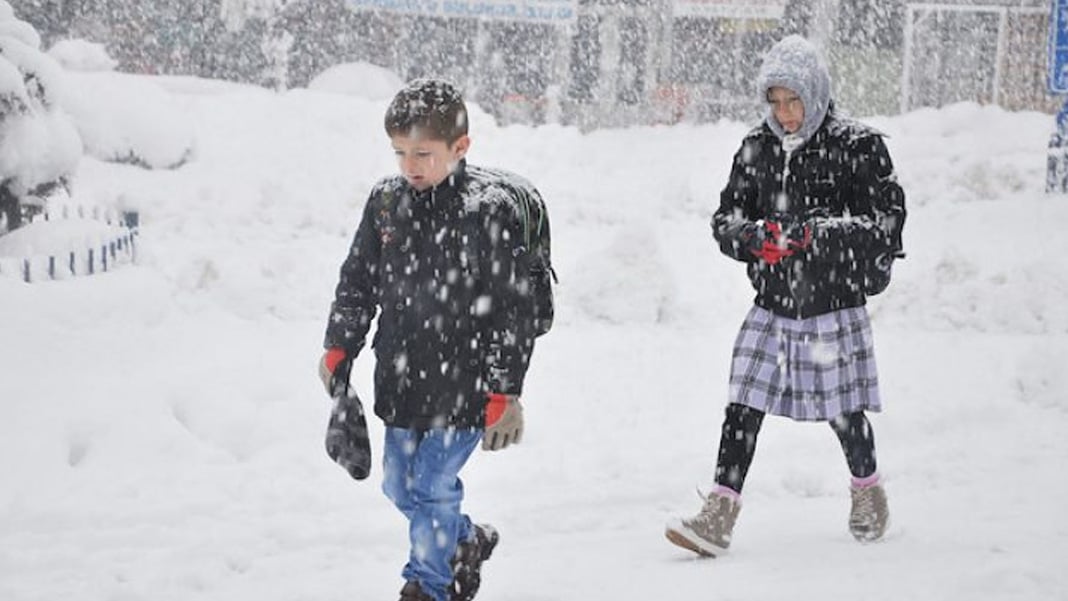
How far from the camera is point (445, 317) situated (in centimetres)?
356

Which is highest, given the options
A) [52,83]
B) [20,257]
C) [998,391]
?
[52,83]

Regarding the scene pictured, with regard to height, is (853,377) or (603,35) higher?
(603,35)

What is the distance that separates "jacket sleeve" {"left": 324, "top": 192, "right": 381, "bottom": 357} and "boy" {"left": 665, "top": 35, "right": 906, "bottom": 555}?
1.28m

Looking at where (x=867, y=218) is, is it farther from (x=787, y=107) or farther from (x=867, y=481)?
(x=867, y=481)

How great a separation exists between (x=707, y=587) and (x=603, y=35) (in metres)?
22.8

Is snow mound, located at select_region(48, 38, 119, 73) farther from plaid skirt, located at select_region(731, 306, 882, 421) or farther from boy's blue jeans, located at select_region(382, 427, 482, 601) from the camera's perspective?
boy's blue jeans, located at select_region(382, 427, 482, 601)

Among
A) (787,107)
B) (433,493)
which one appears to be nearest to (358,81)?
(787,107)

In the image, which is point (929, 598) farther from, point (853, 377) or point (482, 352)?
point (482, 352)

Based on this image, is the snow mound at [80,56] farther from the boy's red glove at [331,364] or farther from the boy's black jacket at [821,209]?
the boy's red glove at [331,364]

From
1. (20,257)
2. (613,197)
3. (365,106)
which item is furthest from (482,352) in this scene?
(365,106)

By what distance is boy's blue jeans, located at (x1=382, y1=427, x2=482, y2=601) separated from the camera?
3.57 metres

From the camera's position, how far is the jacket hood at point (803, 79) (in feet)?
13.5

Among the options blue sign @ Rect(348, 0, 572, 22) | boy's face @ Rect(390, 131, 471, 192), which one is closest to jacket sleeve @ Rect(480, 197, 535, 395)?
boy's face @ Rect(390, 131, 471, 192)

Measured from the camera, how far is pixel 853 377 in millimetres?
4312
